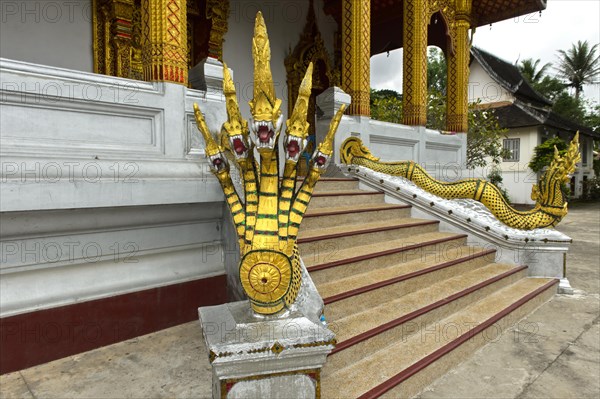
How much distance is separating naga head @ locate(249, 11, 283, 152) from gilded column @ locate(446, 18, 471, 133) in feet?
23.4

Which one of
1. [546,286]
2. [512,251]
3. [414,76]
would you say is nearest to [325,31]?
[414,76]

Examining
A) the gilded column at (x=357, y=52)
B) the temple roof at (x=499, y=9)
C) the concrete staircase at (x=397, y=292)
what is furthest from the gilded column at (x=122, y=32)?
the temple roof at (x=499, y=9)

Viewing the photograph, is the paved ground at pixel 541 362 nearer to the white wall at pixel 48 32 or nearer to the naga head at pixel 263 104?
the naga head at pixel 263 104

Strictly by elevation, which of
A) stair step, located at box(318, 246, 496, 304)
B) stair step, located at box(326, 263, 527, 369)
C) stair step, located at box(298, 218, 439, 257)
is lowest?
stair step, located at box(326, 263, 527, 369)

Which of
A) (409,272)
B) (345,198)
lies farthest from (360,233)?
(345,198)

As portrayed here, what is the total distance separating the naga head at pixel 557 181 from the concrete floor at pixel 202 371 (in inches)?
70.9

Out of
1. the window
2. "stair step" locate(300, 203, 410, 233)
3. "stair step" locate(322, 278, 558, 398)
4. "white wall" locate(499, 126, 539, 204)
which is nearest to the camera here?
"stair step" locate(322, 278, 558, 398)

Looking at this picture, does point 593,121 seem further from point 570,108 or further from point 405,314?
point 405,314

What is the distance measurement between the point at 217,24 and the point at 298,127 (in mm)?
5982

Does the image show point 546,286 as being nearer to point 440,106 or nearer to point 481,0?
point 481,0

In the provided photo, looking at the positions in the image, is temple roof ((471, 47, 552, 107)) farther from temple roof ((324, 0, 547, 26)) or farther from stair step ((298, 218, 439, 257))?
stair step ((298, 218, 439, 257))

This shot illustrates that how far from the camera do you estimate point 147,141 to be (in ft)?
11.3

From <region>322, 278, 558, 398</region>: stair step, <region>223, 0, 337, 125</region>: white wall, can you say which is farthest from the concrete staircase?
<region>223, 0, 337, 125</region>: white wall

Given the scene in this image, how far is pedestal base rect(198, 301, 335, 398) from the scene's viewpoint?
1.91 meters
